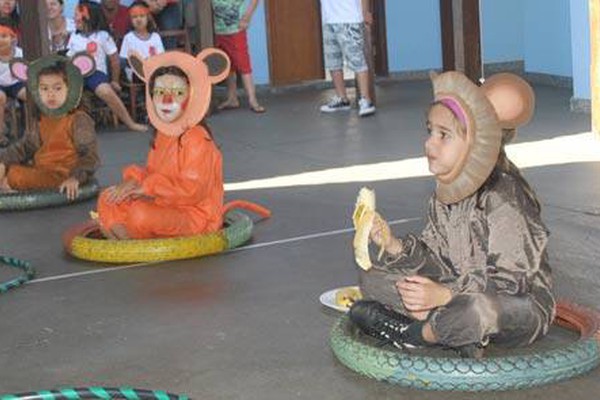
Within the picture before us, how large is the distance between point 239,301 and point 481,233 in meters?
1.47

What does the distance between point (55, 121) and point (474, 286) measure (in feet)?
14.0

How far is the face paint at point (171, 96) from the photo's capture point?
5879 mm

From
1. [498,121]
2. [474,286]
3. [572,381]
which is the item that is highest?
[498,121]

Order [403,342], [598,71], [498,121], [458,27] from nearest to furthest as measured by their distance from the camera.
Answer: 1. [498,121]
2. [403,342]
3. [458,27]
4. [598,71]

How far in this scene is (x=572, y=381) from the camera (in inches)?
148

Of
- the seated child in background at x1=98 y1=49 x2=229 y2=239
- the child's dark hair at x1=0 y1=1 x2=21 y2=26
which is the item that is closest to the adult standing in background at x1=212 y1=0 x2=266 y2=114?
the child's dark hair at x1=0 y1=1 x2=21 y2=26

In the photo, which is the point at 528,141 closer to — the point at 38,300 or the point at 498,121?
the point at 38,300

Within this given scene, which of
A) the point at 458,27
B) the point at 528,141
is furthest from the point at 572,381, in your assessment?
the point at 528,141

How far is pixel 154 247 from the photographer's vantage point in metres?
5.77

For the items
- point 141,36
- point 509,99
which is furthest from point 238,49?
point 509,99

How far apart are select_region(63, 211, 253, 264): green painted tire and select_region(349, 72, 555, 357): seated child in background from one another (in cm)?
200

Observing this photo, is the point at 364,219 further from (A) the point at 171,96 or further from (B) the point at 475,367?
(A) the point at 171,96

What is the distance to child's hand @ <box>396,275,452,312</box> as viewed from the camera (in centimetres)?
369

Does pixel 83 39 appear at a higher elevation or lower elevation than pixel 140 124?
higher
